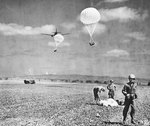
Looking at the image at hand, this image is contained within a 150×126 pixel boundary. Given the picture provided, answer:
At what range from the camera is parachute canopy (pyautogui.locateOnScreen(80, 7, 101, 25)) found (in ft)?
66.9

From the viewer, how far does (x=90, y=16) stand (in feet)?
67.1

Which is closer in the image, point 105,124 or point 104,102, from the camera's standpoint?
point 105,124

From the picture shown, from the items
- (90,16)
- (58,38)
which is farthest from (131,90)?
(58,38)

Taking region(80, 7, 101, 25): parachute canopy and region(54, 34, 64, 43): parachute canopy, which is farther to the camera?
region(54, 34, 64, 43): parachute canopy

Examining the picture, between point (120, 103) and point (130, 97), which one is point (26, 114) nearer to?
point (130, 97)

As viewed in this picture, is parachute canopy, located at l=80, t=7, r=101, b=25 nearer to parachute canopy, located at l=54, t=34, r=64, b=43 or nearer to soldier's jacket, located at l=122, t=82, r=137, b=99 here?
soldier's jacket, located at l=122, t=82, r=137, b=99

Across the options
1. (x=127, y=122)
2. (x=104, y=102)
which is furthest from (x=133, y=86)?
(x=104, y=102)

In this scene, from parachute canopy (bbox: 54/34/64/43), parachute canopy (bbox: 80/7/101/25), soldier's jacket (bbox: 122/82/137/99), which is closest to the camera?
soldier's jacket (bbox: 122/82/137/99)

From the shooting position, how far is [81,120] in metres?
12.7

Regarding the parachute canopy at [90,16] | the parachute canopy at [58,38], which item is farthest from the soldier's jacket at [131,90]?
the parachute canopy at [58,38]

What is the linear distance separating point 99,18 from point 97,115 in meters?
10.7

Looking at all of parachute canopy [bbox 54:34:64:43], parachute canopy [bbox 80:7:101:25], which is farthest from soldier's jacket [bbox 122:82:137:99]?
parachute canopy [bbox 54:34:64:43]

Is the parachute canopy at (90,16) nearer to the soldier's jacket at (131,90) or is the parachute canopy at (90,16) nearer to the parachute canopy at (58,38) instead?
the soldier's jacket at (131,90)

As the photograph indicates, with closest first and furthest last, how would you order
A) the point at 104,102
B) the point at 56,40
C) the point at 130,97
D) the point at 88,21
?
the point at 130,97
the point at 104,102
the point at 88,21
the point at 56,40
